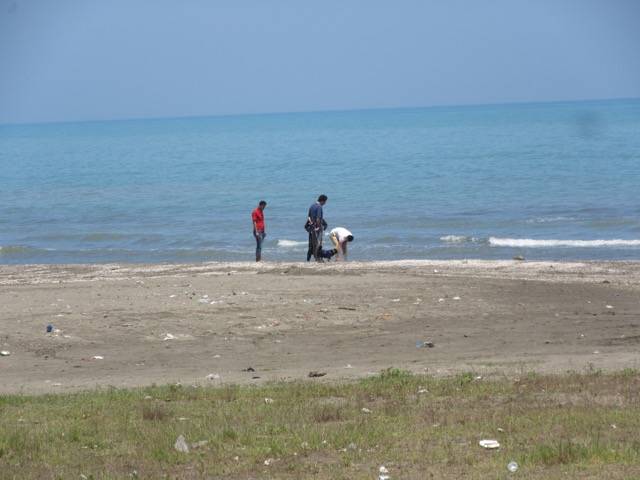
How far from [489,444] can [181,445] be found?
255 centimetres

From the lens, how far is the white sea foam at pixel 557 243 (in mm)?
32819

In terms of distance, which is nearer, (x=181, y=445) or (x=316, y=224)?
(x=181, y=445)

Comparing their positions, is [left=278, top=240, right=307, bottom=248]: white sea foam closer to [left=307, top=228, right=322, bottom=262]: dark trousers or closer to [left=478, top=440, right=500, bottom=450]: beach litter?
[left=307, top=228, right=322, bottom=262]: dark trousers

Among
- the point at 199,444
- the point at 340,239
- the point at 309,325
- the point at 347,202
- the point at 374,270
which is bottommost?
the point at 347,202

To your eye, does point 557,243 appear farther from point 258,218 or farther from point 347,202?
point 347,202

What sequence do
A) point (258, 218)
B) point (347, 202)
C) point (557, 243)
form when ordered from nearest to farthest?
point (258, 218), point (557, 243), point (347, 202)

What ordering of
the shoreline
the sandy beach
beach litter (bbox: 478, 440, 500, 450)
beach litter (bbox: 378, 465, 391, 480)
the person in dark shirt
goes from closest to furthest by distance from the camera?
beach litter (bbox: 378, 465, 391, 480), beach litter (bbox: 478, 440, 500, 450), the sandy beach, the shoreline, the person in dark shirt

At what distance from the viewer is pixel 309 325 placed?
55.6ft

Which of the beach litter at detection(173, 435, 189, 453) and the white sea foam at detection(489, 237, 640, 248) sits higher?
the beach litter at detection(173, 435, 189, 453)

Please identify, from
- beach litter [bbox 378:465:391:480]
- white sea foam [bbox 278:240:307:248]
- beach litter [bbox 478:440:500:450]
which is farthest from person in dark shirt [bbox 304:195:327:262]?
beach litter [bbox 378:465:391:480]

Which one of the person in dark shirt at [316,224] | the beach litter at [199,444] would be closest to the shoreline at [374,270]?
the person in dark shirt at [316,224]

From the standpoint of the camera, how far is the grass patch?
27.0 ft

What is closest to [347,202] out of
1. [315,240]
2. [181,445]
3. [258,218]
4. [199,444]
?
[258,218]

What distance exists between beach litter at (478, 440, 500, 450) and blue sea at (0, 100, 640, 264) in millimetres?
22410
